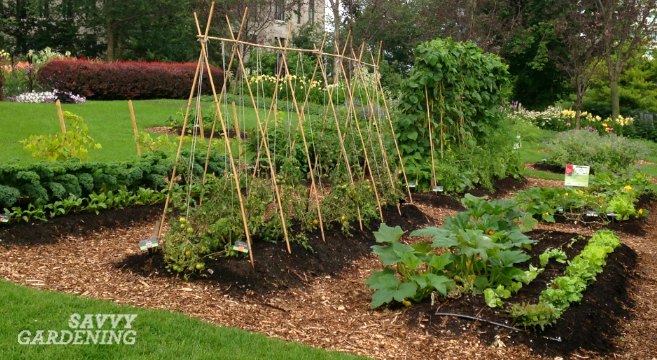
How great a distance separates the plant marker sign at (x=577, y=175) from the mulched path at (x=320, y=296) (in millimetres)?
2334

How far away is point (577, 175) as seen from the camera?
30.1ft

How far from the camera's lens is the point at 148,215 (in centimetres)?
744

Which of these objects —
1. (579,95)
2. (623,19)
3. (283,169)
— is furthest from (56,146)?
(623,19)

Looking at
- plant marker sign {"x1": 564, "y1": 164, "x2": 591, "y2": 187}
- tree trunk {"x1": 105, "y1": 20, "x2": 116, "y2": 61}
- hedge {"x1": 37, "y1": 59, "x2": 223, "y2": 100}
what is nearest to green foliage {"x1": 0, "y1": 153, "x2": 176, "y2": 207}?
plant marker sign {"x1": 564, "y1": 164, "x2": 591, "y2": 187}

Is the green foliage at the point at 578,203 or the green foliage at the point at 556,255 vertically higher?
the green foliage at the point at 556,255

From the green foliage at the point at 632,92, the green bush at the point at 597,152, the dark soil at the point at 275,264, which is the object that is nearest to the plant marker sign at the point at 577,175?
the dark soil at the point at 275,264

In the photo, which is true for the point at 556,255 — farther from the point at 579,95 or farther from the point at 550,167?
the point at 579,95

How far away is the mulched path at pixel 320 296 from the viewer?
180 inches

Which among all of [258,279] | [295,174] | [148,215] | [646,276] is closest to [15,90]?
[148,215]

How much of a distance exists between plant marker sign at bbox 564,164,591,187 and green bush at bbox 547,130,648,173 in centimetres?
394

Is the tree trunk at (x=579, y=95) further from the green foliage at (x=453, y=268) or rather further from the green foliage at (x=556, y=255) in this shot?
the green foliage at (x=453, y=268)

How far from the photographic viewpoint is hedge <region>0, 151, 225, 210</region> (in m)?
6.42

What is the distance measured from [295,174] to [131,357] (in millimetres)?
3154

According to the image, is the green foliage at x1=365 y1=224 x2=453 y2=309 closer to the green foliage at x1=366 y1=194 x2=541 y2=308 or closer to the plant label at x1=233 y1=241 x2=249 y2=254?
the green foliage at x1=366 y1=194 x2=541 y2=308
